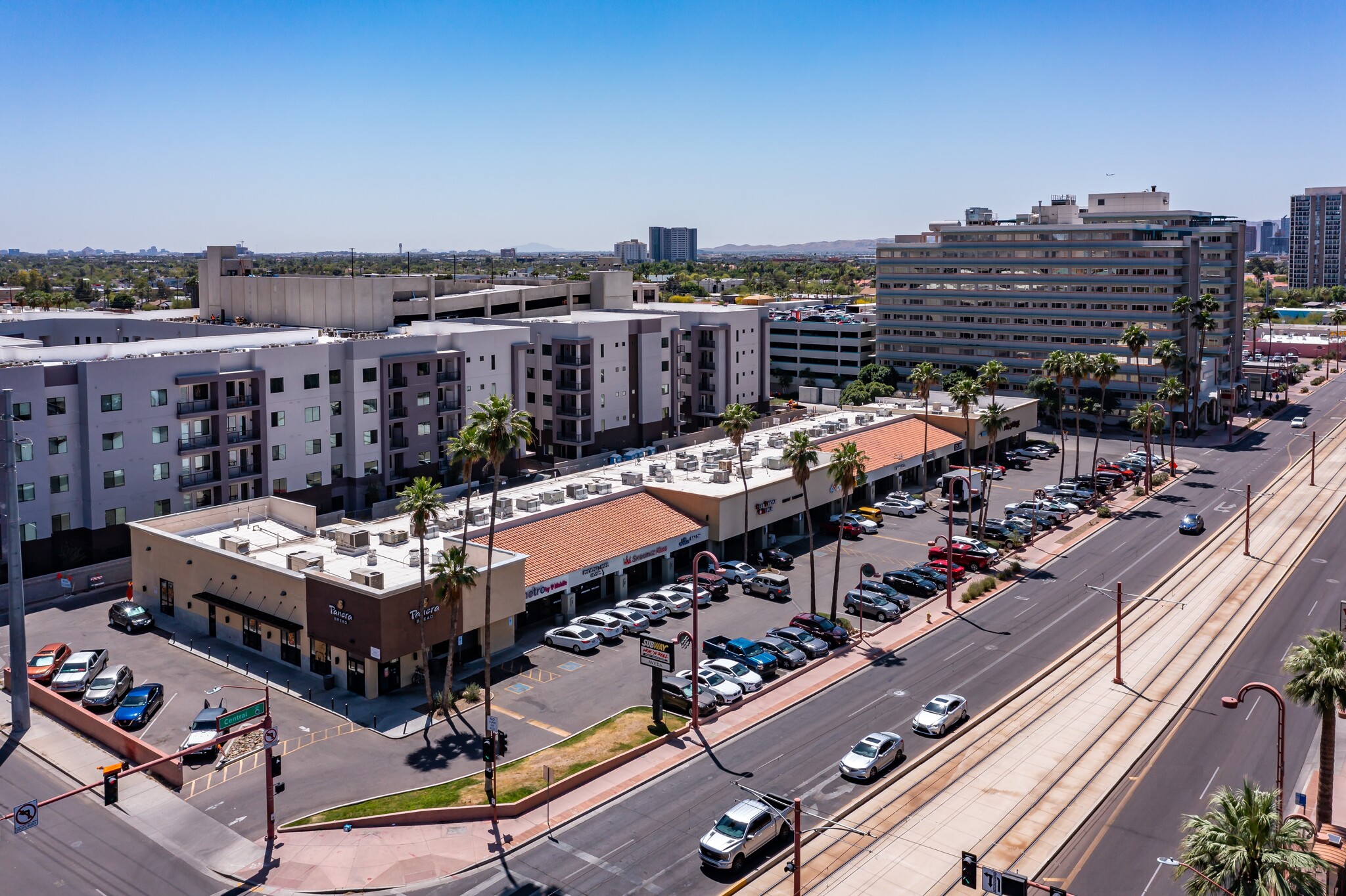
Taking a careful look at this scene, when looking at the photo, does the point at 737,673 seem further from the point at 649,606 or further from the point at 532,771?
the point at 532,771

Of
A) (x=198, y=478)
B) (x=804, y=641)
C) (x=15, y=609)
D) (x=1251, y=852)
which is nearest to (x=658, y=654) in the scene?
(x=804, y=641)

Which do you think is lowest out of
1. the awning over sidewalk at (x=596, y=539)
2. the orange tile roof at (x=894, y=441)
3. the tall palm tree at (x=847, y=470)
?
the awning over sidewalk at (x=596, y=539)

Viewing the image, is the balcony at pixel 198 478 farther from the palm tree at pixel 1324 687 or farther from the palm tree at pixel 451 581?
the palm tree at pixel 1324 687

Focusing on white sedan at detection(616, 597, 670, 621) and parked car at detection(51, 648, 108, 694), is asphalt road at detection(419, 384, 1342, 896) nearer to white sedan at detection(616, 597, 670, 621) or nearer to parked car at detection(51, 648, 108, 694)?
white sedan at detection(616, 597, 670, 621)

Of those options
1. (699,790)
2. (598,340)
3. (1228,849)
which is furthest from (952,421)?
(1228,849)

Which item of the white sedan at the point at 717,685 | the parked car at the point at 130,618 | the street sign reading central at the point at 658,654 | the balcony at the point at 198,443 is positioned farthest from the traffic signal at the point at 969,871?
the balcony at the point at 198,443

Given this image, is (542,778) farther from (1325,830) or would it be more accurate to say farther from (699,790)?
(1325,830)
